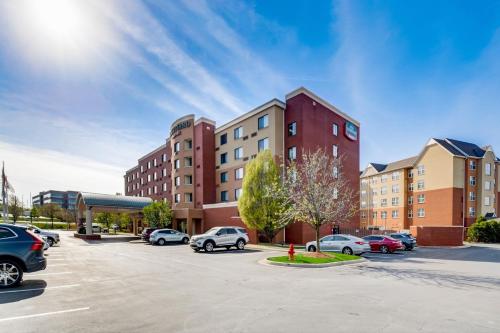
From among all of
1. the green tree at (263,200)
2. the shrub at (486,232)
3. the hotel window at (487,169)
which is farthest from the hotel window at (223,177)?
the hotel window at (487,169)

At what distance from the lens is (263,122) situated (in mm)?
32625

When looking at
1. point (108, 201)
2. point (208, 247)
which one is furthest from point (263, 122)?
point (108, 201)

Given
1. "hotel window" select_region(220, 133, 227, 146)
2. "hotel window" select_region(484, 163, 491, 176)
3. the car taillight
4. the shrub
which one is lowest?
the shrub

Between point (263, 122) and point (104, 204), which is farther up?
point (263, 122)

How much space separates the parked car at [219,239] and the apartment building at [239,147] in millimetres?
5346

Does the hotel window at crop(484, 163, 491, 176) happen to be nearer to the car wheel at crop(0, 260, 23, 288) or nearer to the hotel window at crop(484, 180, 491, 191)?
the hotel window at crop(484, 180, 491, 191)

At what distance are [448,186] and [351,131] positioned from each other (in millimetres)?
20305

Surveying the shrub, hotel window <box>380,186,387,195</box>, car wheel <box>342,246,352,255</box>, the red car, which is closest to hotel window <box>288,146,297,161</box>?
the red car

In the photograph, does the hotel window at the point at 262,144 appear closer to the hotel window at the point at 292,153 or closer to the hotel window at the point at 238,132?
the hotel window at the point at 292,153

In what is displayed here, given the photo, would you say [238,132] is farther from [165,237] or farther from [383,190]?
[383,190]

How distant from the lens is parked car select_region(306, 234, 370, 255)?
18.7 metres

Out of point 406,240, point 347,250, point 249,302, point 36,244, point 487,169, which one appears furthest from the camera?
point 487,169

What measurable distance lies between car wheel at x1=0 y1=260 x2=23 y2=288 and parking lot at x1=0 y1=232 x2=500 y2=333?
1.31ft

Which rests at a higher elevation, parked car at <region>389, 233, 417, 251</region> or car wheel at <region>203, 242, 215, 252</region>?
car wheel at <region>203, 242, 215, 252</region>
